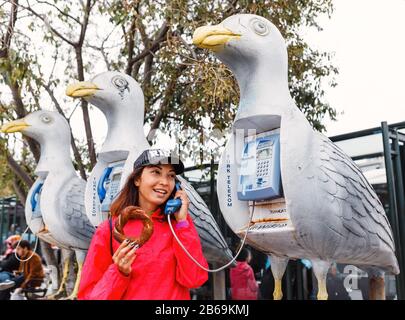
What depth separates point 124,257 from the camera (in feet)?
5.31

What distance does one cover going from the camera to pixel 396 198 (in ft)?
14.4

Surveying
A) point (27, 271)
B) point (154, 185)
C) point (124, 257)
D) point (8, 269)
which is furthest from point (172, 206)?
point (8, 269)

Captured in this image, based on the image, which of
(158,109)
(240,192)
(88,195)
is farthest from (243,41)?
(158,109)

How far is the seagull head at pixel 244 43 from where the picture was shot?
2.76 metres

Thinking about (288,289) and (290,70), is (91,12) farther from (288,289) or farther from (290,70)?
(288,289)

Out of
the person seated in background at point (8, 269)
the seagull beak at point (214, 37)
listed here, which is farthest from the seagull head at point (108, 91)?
the person seated in background at point (8, 269)

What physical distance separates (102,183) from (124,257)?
2.51 m

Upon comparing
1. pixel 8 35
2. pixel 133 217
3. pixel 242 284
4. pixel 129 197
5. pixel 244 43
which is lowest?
pixel 242 284

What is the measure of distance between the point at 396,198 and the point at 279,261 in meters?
1.88

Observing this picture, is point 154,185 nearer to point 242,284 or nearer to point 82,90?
point 82,90

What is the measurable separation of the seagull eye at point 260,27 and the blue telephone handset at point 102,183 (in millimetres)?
1850

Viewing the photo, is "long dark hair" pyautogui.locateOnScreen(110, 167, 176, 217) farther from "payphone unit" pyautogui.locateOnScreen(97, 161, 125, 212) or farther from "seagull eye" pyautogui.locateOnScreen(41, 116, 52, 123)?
"seagull eye" pyautogui.locateOnScreen(41, 116, 52, 123)

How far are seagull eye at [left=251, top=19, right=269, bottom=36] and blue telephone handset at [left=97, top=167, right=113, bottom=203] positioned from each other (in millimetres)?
1850

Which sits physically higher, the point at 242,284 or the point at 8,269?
the point at 8,269
